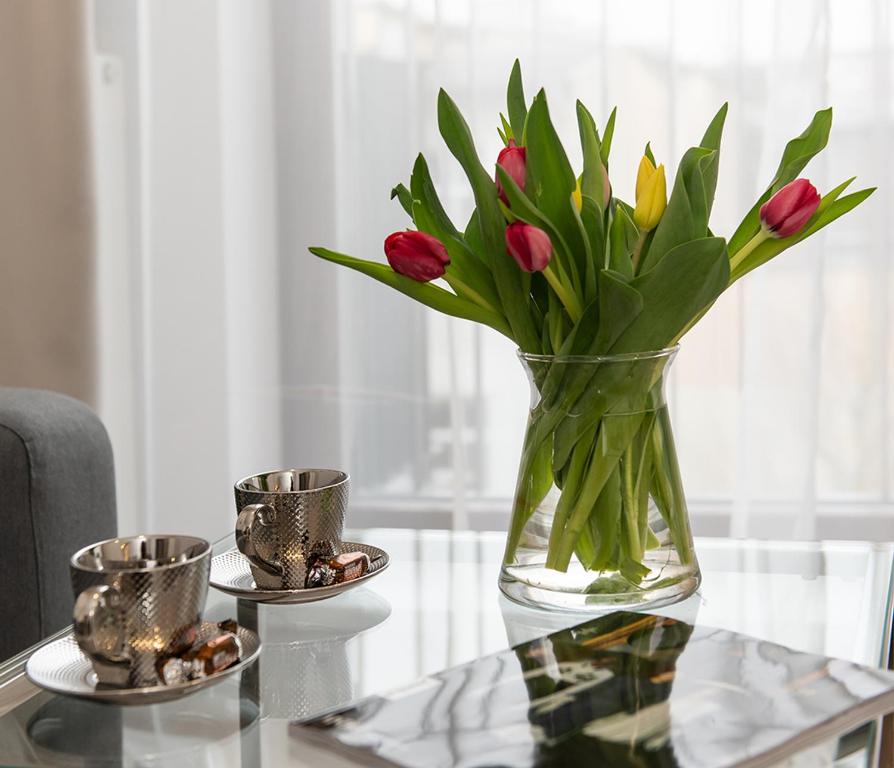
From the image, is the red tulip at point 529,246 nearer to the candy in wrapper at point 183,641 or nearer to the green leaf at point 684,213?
the green leaf at point 684,213

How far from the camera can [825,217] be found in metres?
0.94

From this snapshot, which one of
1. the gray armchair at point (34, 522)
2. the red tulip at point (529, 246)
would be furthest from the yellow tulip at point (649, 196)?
the gray armchair at point (34, 522)

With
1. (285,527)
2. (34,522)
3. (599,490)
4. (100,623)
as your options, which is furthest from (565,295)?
(34,522)

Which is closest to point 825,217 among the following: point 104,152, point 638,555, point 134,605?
point 638,555

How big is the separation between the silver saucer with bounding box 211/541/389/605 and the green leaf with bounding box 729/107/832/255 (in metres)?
0.39

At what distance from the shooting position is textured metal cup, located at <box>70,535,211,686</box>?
2.42 ft

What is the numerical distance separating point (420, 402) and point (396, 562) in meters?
1.08

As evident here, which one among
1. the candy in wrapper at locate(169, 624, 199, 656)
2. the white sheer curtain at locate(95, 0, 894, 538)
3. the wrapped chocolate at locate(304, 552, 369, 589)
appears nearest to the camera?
the candy in wrapper at locate(169, 624, 199, 656)

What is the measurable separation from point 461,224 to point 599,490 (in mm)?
1315

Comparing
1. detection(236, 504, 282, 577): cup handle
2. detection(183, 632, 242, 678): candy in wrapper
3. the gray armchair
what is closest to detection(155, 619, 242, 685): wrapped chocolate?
detection(183, 632, 242, 678): candy in wrapper

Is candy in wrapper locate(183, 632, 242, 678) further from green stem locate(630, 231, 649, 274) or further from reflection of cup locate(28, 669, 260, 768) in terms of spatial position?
green stem locate(630, 231, 649, 274)

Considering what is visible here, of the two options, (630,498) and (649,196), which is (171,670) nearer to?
(630,498)

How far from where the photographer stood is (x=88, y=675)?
793mm

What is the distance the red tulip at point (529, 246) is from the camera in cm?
81
